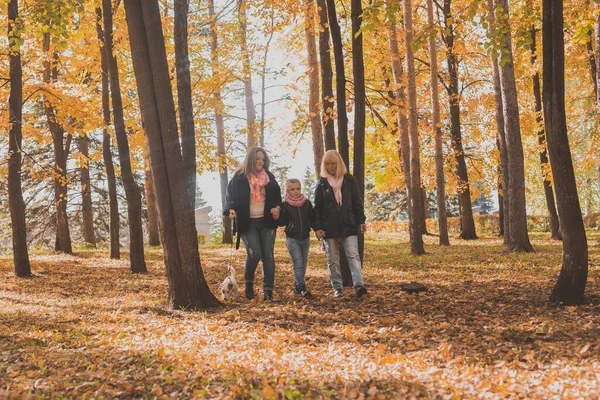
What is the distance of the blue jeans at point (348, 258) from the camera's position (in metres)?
7.45

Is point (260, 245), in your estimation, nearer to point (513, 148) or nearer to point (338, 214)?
point (338, 214)

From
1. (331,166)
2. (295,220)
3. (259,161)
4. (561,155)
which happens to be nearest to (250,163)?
(259,161)

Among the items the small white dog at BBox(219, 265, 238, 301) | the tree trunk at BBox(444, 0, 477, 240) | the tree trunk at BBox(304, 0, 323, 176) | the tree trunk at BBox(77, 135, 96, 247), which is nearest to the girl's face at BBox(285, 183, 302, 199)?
the small white dog at BBox(219, 265, 238, 301)

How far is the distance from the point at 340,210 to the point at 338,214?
63mm

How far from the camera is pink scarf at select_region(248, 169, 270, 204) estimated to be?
7.30 metres

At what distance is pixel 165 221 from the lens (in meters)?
6.74

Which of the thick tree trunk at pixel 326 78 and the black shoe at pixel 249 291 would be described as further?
the thick tree trunk at pixel 326 78

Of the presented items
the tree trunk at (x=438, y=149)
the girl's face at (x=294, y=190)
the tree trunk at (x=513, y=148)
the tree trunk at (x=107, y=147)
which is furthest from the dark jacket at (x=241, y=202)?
the tree trunk at (x=438, y=149)

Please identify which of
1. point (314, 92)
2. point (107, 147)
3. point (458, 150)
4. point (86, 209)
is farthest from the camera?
point (86, 209)

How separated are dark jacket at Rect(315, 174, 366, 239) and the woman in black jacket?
63 cm

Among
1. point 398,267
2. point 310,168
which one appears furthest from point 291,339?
point 310,168

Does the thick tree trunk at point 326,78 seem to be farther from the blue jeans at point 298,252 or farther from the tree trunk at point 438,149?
the tree trunk at point 438,149

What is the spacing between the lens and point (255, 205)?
7305 mm

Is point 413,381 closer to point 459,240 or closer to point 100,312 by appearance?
point 100,312
